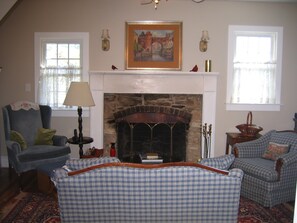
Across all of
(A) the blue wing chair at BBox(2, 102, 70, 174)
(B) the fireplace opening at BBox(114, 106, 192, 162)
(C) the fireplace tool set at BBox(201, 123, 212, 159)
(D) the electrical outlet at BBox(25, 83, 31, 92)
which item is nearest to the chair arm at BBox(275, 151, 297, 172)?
(C) the fireplace tool set at BBox(201, 123, 212, 159)

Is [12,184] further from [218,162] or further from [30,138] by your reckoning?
[218,162]

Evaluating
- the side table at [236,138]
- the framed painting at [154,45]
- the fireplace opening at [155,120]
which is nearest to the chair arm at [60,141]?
the fireplace opening at [155,120]

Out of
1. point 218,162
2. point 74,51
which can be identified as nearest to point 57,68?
point 74,51

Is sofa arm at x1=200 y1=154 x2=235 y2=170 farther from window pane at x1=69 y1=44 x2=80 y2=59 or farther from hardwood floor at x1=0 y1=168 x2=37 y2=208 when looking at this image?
window pane at x1=69 y1=44 x2=80 y2=59

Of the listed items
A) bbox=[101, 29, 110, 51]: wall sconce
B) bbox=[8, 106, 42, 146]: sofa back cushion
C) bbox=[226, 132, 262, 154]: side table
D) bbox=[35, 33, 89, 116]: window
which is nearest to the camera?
bbox=[8, 106, 42, 146]: sofa back cushion

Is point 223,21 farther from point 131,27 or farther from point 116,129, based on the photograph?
point 116,129

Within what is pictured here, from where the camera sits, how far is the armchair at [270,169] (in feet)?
11.4

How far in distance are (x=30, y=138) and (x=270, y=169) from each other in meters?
3.52

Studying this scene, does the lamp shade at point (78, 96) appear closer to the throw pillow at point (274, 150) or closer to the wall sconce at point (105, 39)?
the wall sconce at point (105, 39)

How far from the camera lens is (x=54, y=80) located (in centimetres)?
511

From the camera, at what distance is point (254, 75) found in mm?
5133

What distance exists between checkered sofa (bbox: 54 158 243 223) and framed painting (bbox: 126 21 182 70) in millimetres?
3093

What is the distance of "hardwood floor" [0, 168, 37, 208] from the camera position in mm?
3779

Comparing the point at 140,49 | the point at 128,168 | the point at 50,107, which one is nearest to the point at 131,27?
the point at 140,49
